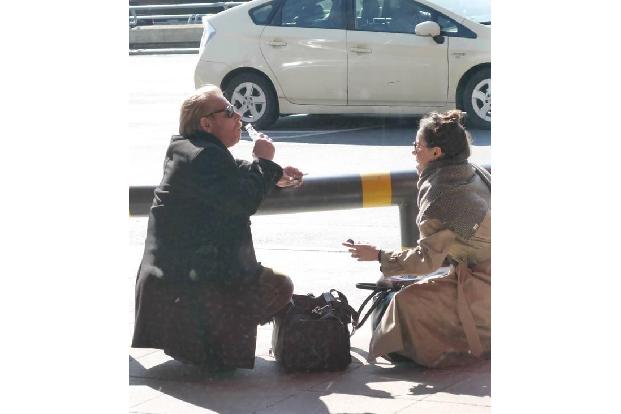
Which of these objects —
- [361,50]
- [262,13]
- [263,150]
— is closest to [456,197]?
[263,150]

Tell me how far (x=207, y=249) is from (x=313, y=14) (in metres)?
5.52

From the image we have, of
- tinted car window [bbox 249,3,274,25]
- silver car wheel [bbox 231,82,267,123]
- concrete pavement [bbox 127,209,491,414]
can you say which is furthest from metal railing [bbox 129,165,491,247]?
tinted car window [bbox 249,3,274,25]

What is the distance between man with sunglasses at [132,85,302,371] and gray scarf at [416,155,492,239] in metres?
0.48

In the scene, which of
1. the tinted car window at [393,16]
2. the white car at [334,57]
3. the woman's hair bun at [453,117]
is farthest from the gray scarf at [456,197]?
the tinted car window at [393,16]

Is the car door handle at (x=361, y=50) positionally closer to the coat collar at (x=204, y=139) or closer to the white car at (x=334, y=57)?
the white car at (x=334, y=57)

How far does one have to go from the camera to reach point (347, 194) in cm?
519

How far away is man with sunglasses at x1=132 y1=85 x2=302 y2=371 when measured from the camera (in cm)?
429

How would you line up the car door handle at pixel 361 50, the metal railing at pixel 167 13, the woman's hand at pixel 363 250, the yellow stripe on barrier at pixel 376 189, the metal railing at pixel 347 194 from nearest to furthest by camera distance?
the metal railing at pixel 167 13, the woman's hand at pixel 363 250, the metal railing at pixel 347 194, the yellow stripe on barrier at pixel 376 189, the car door handle at pixel 361 50

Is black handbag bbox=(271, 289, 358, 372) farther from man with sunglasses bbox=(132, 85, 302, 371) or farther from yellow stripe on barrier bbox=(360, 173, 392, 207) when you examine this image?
yellow stripe on barrier bbox=(360, 173, 392, 207)

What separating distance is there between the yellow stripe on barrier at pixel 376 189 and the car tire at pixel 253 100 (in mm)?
2528

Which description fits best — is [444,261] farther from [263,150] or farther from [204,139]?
[204,139]

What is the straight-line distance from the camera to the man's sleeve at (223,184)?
427cm
